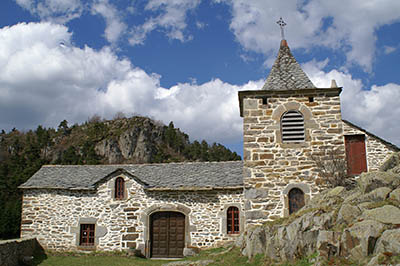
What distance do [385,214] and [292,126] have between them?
7.33 metres

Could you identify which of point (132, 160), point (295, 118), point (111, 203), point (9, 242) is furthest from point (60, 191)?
point (132, 160)

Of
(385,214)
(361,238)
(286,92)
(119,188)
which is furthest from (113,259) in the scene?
(385,214)

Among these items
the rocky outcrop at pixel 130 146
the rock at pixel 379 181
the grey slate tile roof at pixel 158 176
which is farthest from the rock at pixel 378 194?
the rocky outcrop at pixel 130 146

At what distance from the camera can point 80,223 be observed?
57.3 feet

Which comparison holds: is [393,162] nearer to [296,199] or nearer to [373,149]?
[373,149]

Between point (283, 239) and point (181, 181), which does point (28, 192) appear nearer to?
point (181, 181)

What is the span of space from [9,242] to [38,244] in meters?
3.71

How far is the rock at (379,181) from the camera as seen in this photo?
356 inches

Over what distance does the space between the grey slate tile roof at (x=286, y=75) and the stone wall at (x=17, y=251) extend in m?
13.2

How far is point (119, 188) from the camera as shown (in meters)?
17.6

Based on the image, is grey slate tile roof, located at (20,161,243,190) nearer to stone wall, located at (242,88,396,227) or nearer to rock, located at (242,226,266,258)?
stone wall, located at (242,88,396,227)

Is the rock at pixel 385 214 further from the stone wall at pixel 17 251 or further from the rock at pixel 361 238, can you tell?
the stone wall at pixel 17 251

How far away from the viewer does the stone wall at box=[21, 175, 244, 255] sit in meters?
16.3

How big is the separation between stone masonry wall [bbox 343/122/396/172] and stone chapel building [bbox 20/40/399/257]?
40mm
